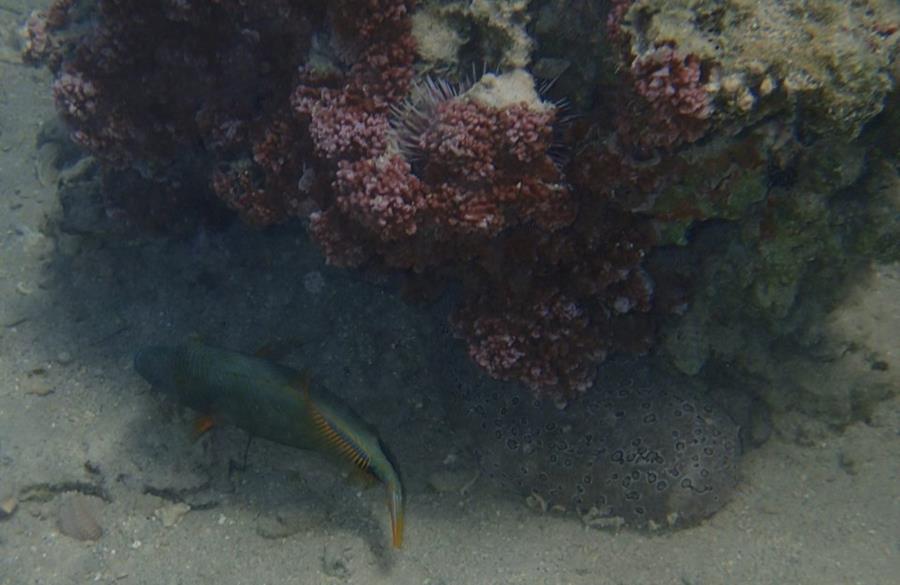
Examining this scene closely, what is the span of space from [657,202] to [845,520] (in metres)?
2.68

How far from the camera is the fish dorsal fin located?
3938 millimetres

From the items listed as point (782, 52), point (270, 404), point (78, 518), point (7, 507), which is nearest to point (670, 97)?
point (782, 52)

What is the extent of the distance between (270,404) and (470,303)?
151 centimetres

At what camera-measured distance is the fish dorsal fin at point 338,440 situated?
3.94 m

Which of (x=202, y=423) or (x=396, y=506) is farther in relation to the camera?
(x=202, y=423)

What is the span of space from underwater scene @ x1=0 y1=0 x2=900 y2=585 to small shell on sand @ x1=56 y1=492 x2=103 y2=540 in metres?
0.02

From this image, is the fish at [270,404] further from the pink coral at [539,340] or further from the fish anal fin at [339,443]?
the pink coral at [539,340]

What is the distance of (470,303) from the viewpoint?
416 centimetres

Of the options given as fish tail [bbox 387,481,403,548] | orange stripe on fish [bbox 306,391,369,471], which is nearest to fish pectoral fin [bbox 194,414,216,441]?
orange stripe on fish [bbox 306,391,369,471]

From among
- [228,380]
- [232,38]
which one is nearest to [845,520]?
[228,380]

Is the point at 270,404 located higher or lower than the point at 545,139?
lower

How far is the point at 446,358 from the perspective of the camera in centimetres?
507

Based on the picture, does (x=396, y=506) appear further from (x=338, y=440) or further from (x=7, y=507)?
(x=7, y=507)

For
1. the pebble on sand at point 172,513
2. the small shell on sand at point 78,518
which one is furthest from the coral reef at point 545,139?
the small shell on sand at point 78,518
